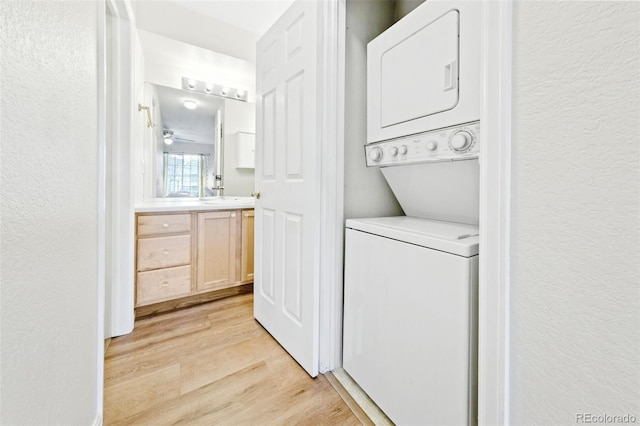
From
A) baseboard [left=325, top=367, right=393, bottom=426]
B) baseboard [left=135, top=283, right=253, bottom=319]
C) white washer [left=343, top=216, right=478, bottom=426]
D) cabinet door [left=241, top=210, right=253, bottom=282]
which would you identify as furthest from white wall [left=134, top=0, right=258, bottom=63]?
baseboard [left=325, top=367, right=393, bottom=426]

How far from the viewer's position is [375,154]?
1.41m

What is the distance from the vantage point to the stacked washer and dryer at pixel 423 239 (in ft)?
2.87

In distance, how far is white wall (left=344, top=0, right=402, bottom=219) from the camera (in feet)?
4.87

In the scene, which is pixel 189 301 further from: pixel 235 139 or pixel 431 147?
pixel 431 147

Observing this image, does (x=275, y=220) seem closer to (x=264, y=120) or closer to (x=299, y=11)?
(x=264, y=120)

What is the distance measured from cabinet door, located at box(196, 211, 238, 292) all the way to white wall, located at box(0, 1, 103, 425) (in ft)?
4.15

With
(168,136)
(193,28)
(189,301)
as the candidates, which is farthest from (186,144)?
(189,301)

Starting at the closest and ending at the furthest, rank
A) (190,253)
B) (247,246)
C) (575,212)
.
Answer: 1. (575,212)
2. (190,253)
3. (247,246)

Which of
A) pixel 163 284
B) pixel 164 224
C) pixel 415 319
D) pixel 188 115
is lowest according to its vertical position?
pixel 163 284

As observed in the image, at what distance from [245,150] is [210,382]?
2.32 m

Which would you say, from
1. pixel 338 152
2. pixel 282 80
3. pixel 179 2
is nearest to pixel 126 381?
pixel 338 152

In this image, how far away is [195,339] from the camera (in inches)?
69.8

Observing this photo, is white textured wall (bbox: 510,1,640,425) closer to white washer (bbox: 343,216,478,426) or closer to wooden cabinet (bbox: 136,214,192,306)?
white washer (bbox: 343,216,478,426)

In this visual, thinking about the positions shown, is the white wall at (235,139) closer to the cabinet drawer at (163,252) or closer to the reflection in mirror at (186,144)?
the reflection in mirror at (186,144)
